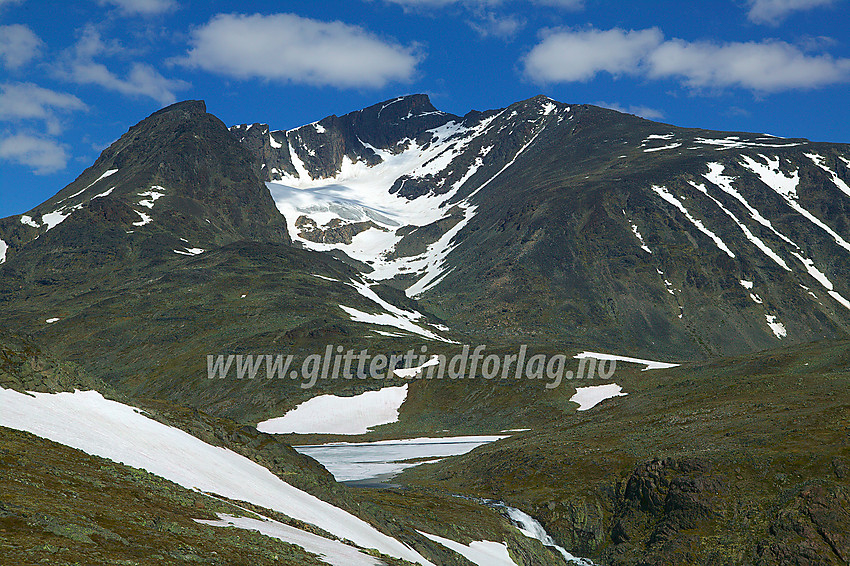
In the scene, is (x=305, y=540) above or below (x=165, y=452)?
below

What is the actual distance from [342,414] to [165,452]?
394 ft

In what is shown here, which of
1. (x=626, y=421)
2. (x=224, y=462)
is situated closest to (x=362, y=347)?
(x=626, y=421)

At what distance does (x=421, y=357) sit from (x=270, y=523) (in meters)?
146

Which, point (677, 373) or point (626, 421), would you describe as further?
point (677, 373)

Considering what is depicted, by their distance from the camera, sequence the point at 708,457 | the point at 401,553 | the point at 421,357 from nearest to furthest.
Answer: the point at 401,553
the point at 708,457
the point at 421,357

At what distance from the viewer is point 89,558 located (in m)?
18.7

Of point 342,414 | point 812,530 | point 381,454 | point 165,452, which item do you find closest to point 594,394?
point 381,454

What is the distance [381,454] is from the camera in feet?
379

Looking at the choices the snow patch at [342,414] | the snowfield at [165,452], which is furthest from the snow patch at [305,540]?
the snow patch at [342,414]

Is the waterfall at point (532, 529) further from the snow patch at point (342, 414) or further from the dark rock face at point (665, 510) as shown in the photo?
the snow patch at point (342, 414)

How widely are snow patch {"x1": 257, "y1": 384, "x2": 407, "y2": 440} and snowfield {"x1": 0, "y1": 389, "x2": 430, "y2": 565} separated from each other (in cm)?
10845

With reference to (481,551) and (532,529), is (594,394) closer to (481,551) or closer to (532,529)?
(532,529)

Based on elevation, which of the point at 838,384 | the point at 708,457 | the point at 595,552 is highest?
the point at 838,384

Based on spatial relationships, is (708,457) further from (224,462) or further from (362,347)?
(362,347)
